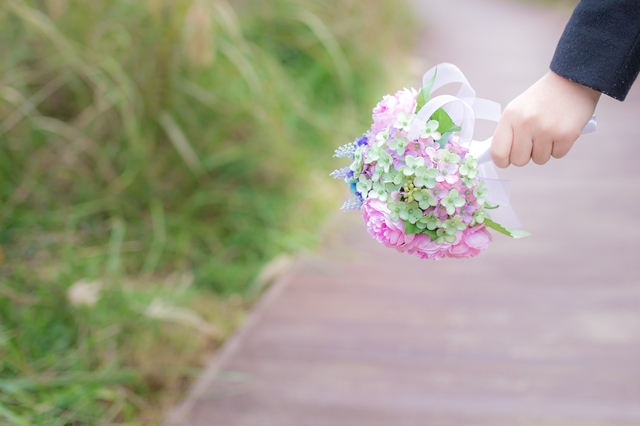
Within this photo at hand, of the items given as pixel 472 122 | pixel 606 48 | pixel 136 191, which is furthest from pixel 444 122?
pixel 136 191

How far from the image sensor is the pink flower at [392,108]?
0.97 metres

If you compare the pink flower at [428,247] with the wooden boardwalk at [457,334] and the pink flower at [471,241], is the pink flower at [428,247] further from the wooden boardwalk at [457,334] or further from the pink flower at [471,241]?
the wooden boardwalk at [457,334]

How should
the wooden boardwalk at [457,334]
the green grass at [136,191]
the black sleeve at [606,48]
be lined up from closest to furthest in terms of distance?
the black sleeve at [606,48] < the wooden boardwalk at [457,334] < the green grass at [136,191]

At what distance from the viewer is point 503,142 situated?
0.90 m

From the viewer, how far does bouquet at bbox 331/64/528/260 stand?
0.89m

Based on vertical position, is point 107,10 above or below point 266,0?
below

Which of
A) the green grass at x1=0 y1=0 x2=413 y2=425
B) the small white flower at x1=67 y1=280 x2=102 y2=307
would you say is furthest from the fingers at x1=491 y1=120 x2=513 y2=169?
the small white flower at x1=67 y1=280 x2=102 y2=307

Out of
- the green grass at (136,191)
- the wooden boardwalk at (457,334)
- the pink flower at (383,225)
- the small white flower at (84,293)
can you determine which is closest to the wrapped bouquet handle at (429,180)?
the pink flower at (383,225)

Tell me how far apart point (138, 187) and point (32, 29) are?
883 millimetres

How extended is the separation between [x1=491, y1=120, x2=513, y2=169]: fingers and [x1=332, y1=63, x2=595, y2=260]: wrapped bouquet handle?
42 millimetres

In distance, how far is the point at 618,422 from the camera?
1.60 metres

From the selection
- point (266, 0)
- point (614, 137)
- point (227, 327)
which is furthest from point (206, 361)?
point (614, 137)

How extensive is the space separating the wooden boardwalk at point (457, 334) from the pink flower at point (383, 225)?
3.01 ft

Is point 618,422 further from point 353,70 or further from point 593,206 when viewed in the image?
point 353,70
